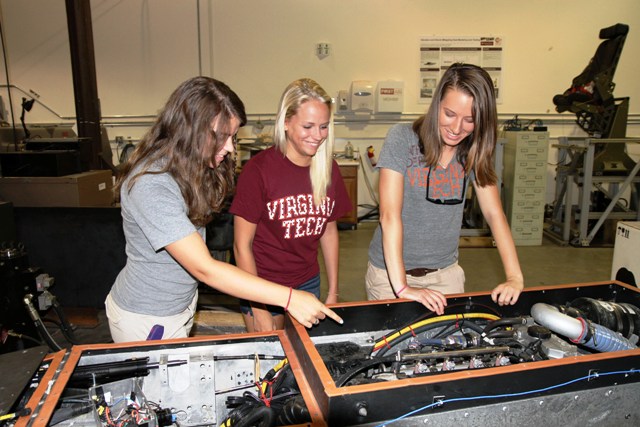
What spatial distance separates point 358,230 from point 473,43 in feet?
8.45

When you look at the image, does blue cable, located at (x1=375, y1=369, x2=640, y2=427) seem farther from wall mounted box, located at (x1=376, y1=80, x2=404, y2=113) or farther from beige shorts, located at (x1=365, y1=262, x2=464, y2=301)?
wall mounted box, located at (x1=376, y1=80, x2=404, y2=113)

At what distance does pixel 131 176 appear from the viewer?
3.63ft

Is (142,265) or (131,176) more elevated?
(131,176)

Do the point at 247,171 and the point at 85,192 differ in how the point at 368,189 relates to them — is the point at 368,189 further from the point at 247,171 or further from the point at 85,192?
the point at 247,171

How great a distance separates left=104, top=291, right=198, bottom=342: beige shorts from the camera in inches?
47.4

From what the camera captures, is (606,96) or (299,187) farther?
(606,96)

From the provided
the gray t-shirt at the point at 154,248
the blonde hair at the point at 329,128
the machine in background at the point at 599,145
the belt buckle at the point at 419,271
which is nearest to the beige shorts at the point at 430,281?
the belt buckle at the point at 419,271

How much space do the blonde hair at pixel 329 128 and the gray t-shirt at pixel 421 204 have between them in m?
0.20

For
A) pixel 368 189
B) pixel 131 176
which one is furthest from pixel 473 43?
pixel 131 176

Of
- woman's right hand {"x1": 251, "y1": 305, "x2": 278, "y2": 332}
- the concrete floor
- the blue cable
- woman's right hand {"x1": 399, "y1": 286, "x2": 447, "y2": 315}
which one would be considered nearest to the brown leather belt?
woman's right hand {"x1": 399, "y1": 286, "x2": 447, "y2": 315}

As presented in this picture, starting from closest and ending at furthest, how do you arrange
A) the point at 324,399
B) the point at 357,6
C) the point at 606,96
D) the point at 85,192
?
1. the point at 324,399
2. the point at 85,192
3. the point at 606,96
4. the point at 357,6

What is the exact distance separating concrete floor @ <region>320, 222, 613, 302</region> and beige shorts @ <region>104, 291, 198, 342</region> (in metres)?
2.14

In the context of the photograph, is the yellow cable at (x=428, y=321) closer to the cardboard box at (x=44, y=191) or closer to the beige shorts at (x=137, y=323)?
the beige shorts at (x=137, y=323)

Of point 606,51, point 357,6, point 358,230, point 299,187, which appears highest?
point 357,6
